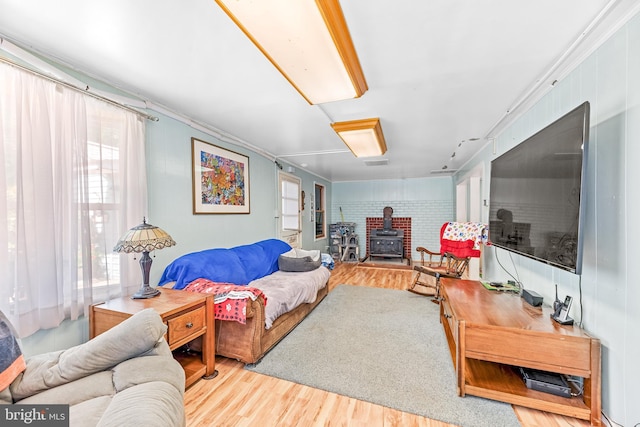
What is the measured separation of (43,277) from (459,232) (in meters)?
4.07

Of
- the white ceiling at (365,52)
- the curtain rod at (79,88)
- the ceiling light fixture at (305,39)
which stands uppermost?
the white ceiling at (365,52)

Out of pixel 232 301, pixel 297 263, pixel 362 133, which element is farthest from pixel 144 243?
pixel 362 133

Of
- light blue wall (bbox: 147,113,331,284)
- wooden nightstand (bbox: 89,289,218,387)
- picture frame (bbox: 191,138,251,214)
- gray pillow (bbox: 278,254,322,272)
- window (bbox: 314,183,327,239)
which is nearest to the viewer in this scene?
wooden nightstand (bbox: 89,289,218,387)

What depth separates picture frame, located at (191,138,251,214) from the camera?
2.67m

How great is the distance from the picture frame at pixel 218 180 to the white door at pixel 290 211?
1.06m

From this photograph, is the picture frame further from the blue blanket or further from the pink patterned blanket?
the pink patterned blanket

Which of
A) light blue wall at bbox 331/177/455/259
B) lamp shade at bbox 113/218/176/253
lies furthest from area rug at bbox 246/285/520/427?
light blue wall at bbox 331/177/455/259

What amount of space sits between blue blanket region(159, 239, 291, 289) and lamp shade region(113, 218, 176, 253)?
647mm

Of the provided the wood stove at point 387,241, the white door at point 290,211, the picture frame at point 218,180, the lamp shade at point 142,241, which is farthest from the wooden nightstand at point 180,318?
the wood stove at point 387,241

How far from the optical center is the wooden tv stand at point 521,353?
4.47ft

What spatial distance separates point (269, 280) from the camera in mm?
2957

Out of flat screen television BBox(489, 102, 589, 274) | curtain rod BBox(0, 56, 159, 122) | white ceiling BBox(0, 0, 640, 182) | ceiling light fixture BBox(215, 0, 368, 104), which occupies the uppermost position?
white ceiling BBox(0, 0, 640, 182)

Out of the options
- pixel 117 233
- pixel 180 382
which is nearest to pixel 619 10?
pixel 180 382

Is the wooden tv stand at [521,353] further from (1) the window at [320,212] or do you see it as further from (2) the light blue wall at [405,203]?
(2) the light blue wall at [405,203]
